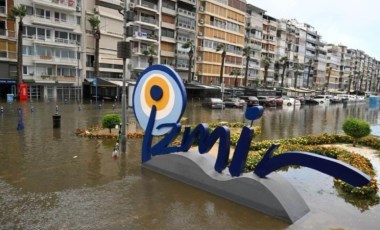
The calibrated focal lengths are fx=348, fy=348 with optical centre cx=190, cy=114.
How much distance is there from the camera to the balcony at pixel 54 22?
164ft

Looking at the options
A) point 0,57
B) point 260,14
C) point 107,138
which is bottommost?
point 107,138

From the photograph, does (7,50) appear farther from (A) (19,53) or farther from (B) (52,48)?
(B) (52,48)

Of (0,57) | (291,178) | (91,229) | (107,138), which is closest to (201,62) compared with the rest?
(0,57)

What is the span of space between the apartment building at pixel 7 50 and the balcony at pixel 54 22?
304 centimetres

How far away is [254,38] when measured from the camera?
94.1 metres

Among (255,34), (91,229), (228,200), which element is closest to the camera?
(91,229)

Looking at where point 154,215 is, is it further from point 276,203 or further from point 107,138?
point 107,138

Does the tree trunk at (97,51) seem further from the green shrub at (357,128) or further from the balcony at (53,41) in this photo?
the green shrub at (357,128)

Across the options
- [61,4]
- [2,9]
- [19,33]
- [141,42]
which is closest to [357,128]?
[19,33]

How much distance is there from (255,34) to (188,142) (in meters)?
87.2

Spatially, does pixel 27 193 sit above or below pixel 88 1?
below

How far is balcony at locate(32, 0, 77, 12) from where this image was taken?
165ft

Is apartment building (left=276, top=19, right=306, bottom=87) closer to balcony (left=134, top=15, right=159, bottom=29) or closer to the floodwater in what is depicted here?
balcony (left=134, top=15, right=159, bottom=29)

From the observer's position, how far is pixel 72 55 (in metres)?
55.2
